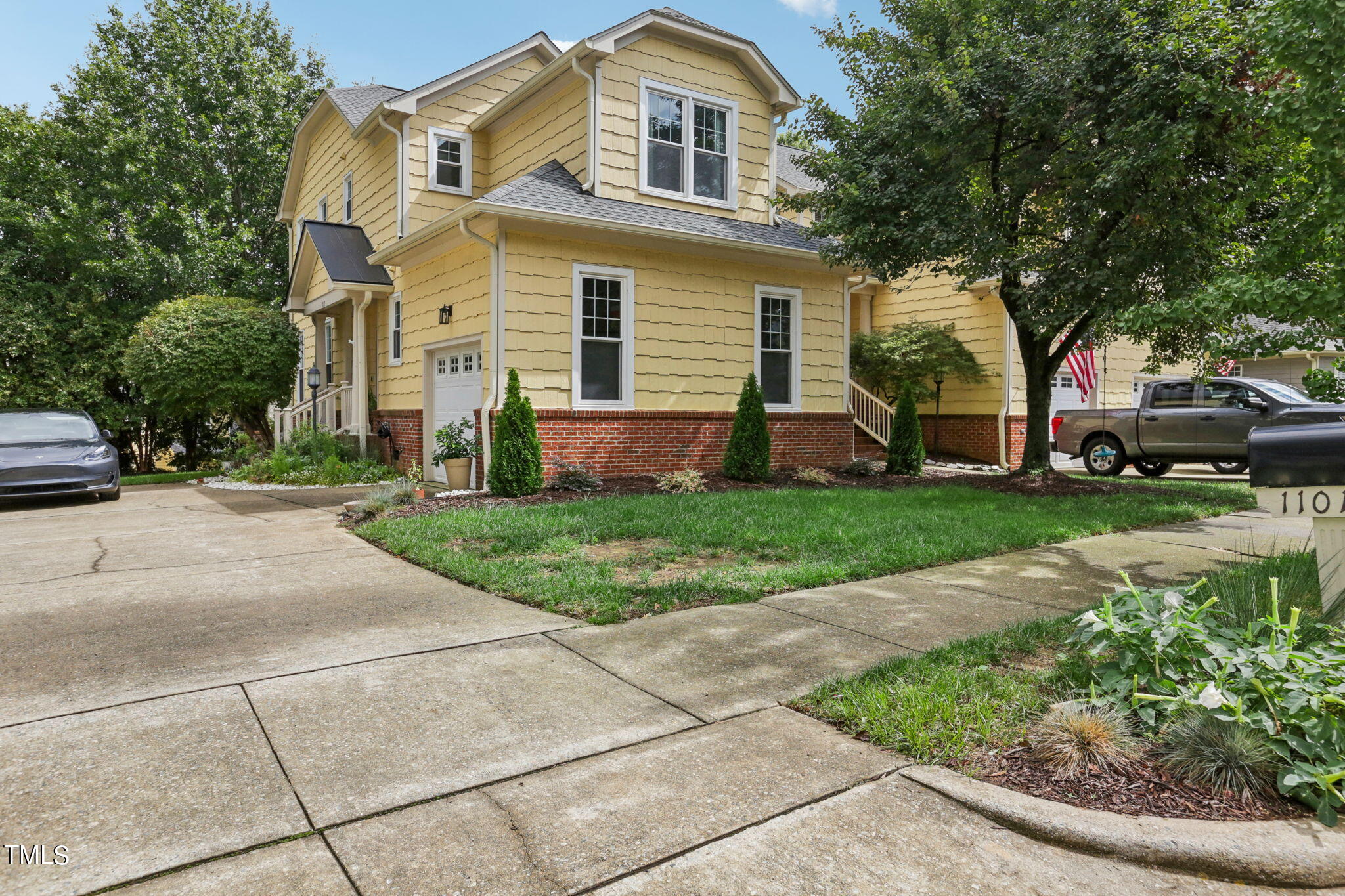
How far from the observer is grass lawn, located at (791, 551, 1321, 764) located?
9.80ft

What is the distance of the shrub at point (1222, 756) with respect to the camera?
101 inches

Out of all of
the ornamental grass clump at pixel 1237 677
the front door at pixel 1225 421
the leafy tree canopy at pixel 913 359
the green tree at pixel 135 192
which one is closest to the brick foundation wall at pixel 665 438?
the leafy tree canopy at pixel 913 359

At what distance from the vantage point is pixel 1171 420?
13.6 metres

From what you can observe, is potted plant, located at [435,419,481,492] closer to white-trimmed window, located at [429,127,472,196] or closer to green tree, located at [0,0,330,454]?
white-trimmed window, located at [429,127,472,196]

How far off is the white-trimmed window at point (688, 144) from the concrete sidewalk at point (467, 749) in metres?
8.97

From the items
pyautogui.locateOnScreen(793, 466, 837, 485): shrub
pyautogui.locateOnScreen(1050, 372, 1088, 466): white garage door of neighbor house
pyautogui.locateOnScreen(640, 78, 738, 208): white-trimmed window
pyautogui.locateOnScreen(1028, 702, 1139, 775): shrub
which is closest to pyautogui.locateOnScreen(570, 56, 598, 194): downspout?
pyautogui.locateOnScreen(640, 78, 738, 208): white-trimmed window

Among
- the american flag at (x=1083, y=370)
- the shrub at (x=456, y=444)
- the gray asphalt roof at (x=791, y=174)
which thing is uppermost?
the gray asphalt roof at (x=791, y=174)

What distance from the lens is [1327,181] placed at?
14.8ft

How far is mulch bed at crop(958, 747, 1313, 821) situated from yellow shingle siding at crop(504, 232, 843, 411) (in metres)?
8.87

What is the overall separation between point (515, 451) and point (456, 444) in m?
1.75

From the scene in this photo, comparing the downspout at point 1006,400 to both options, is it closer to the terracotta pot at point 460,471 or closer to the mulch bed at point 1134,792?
the terracotta pot at point 460,471

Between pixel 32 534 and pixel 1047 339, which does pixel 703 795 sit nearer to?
pixel 32 534

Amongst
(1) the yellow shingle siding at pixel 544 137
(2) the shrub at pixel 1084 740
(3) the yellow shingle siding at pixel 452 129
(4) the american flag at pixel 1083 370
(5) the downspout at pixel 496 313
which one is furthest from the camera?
(4) the american flag at pixel 1083 370

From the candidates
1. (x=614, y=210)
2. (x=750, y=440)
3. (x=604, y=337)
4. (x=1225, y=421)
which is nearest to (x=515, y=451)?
(x=604, y=337)
